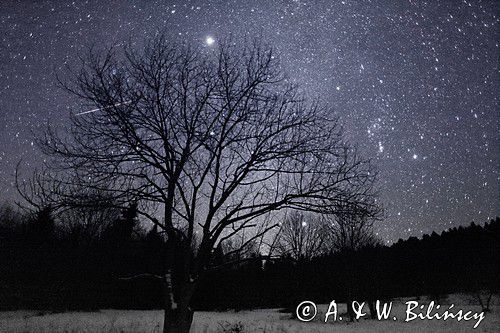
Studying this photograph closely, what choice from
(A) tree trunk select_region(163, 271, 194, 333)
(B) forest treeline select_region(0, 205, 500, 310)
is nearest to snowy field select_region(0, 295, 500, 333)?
(B) forest treeline select_region(0, 205, 500, 310)

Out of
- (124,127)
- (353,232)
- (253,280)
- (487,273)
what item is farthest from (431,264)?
(124,127)

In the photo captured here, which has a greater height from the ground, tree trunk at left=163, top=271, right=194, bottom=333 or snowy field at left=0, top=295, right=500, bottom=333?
tree trunk at left=163, top=271, right=194, bottom=333

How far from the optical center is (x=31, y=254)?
28.5 meters

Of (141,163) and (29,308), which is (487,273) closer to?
(141,163)

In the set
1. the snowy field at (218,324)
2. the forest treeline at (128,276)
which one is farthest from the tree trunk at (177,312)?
the forest treeline at (128,276)

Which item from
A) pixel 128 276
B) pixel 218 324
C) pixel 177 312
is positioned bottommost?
pixel 218 324

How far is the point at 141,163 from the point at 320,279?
3944 centimetres

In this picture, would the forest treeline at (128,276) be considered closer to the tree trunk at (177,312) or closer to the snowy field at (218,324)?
the snowy field at (218,324)

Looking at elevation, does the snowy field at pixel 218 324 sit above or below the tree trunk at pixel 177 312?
below

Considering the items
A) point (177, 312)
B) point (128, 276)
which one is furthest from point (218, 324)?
point (128, 276)

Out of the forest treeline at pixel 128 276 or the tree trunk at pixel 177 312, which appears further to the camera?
the forest treeline at pixel 128 276

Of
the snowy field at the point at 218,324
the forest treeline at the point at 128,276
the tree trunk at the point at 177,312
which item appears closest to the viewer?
the tree trunk at the point at 177,312

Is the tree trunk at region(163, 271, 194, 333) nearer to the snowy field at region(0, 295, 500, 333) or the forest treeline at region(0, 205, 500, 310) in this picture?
the snowy field at region(0, 295, 500, 333)

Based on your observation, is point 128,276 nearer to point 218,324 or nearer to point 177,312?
point 218,324
